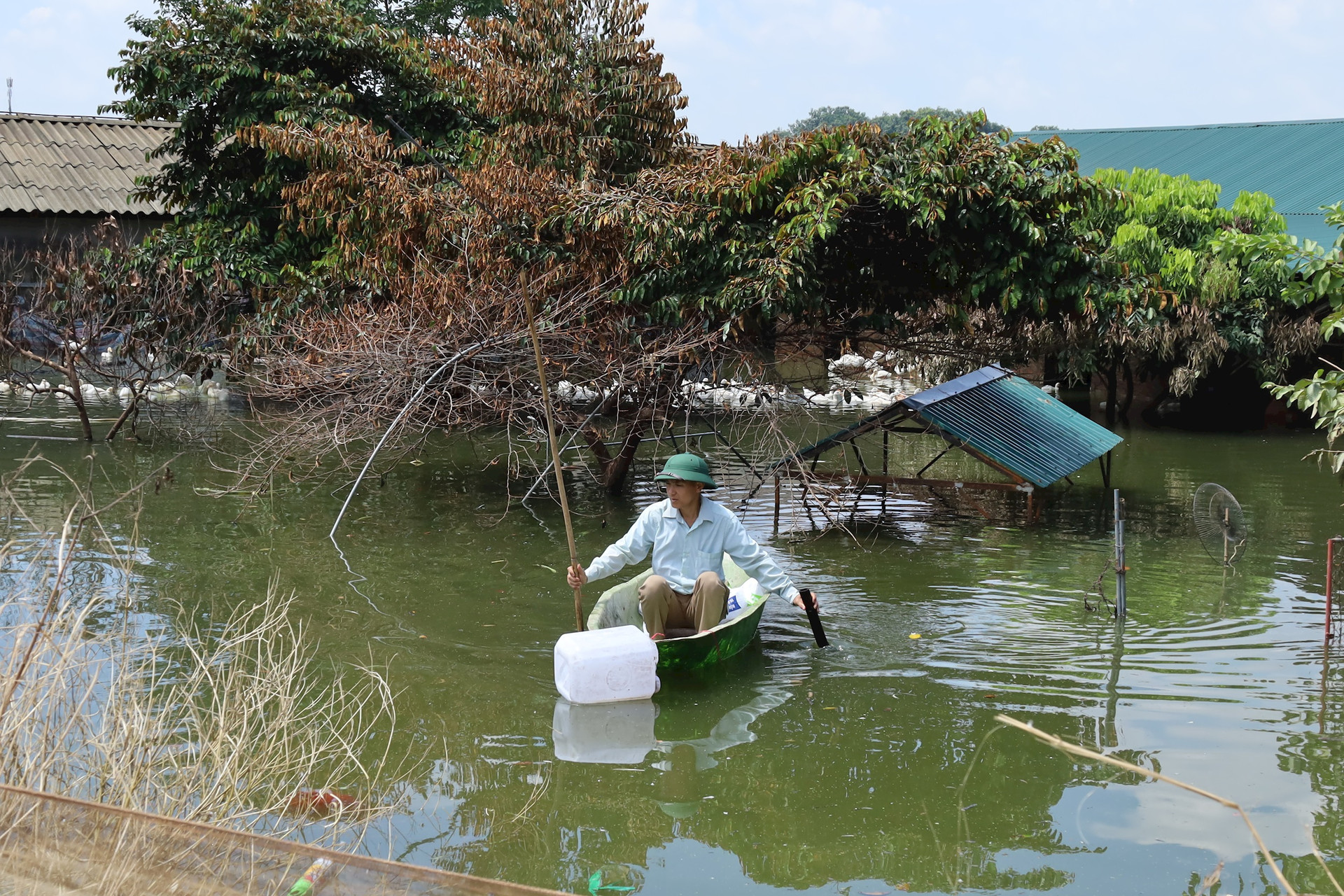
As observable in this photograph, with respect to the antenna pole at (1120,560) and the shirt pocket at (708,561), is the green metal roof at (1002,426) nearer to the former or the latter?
the antenna pole at (1120,560)

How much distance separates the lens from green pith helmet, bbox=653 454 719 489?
22.9 feet

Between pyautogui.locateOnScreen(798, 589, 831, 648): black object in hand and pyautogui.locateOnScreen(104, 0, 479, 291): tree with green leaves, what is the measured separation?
10669mm

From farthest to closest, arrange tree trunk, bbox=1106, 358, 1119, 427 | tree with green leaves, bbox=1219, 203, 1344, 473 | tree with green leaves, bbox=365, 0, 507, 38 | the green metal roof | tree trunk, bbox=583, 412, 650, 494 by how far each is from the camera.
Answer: tree with green leaves, bbox=365, 0, 507, 38
tree trunk, bbox=1106, 358, 1119, 427
tree trunk, bbox=583, 412, 650, 494
the green metal roof
tree with green leaves, bbox=1219, 203, 1344, 473

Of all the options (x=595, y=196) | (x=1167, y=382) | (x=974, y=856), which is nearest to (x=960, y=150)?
(x=595, y=196)

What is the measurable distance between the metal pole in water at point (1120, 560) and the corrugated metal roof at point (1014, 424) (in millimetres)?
2804

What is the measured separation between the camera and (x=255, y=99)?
55.5 feet

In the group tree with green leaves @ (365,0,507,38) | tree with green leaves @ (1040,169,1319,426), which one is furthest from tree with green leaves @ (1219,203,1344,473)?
tree with green leaves @ (365,0,507,38)

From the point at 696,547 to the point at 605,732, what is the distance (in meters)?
1.37

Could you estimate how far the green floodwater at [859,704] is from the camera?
5.07m

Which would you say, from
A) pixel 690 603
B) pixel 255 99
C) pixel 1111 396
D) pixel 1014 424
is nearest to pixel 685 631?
pixel 690 603

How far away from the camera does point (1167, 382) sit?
70.3 ft

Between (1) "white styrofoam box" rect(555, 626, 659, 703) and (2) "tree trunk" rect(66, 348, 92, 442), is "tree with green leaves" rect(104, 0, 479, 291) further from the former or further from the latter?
(1) "white styrofoam box" rect(555, 626, 659, 703)

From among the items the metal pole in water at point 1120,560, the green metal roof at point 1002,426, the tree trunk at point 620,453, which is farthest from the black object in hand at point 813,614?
the tree trunk at point 620,453

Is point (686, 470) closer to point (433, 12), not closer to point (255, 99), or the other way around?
point (255, 99)
